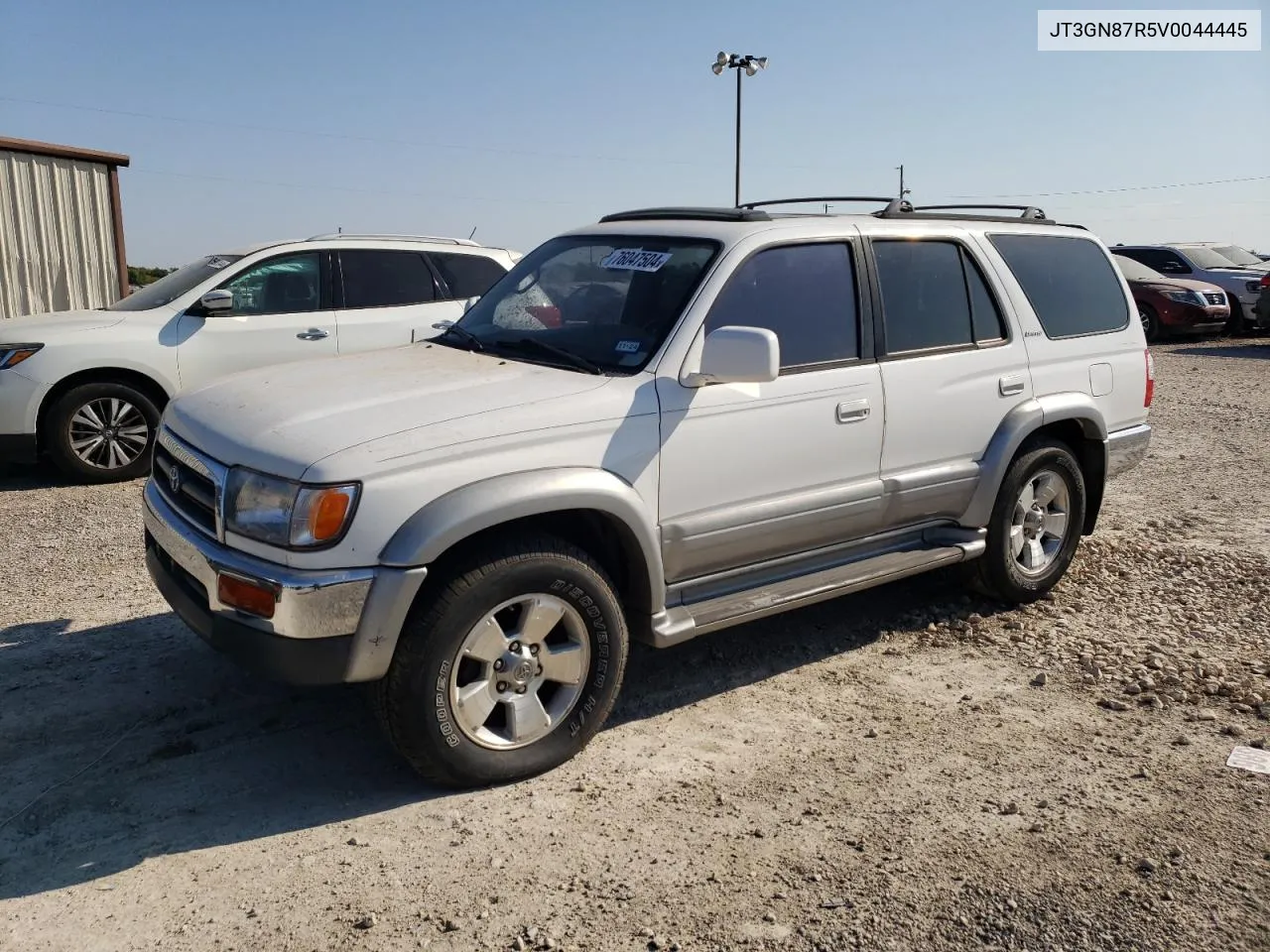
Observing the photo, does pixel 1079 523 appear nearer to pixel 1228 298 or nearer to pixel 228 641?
pixel 228 641

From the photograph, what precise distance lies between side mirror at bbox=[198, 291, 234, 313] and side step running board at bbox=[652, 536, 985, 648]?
534 centimetres

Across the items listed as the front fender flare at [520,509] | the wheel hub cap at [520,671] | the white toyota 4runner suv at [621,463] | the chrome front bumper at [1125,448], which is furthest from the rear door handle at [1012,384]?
the wheel hub cap at [520,671]

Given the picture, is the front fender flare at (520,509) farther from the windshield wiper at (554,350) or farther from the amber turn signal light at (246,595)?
the windshield wiper at (554,350)

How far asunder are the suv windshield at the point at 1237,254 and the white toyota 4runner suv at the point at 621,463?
64.0 ft

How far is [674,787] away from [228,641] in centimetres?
153

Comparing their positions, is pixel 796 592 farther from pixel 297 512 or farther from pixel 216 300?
pixel 216 300

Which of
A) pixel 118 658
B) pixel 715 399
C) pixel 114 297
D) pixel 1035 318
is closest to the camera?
pixel 715 399

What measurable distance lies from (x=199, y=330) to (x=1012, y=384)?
584 cm

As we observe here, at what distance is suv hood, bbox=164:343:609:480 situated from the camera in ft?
11.3

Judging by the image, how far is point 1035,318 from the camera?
5.32 m

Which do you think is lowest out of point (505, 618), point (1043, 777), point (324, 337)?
point (1043, 777)

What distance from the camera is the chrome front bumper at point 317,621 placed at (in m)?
3.28

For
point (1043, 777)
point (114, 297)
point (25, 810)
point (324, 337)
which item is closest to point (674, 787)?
point (1043, 777)

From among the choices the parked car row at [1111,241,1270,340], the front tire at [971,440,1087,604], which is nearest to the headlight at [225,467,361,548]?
the front tire at [971,440,1087,604]
